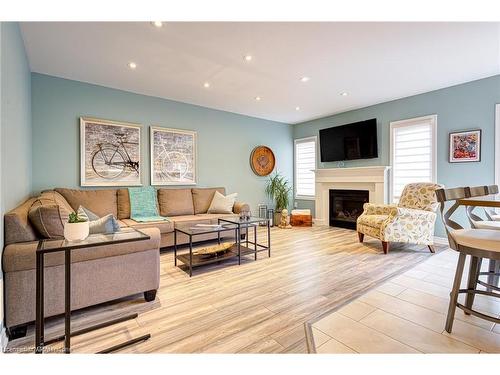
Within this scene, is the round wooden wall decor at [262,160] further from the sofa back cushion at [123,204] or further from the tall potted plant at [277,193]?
the sofa back cushion at [123,204]

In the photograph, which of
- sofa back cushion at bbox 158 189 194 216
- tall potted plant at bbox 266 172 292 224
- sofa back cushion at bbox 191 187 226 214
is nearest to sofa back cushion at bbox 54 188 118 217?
sofa back cushion at bbox 158 189 194 216

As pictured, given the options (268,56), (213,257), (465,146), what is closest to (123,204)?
(213,257)

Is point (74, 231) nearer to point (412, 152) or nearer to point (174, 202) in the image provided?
point (174, 202)

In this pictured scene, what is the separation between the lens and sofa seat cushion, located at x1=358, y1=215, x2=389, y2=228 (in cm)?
363

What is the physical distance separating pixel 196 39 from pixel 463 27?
2572 millimetres

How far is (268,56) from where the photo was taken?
292 centimetres

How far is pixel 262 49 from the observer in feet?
9.04

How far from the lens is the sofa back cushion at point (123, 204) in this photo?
3.81 m

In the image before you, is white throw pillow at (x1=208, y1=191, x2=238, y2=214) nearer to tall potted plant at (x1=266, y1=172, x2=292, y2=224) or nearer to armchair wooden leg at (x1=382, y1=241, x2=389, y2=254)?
tall potted plant at (x1=266, y1=172, x2=292, y2=224)

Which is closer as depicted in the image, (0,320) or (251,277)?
(0,320)

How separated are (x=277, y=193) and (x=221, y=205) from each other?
1.90 metres

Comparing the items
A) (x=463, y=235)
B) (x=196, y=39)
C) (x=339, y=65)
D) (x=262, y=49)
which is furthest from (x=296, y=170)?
(x=463, y=235)

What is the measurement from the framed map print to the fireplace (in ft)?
5.09

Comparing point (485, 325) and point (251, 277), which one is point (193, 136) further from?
point (485, 325)
